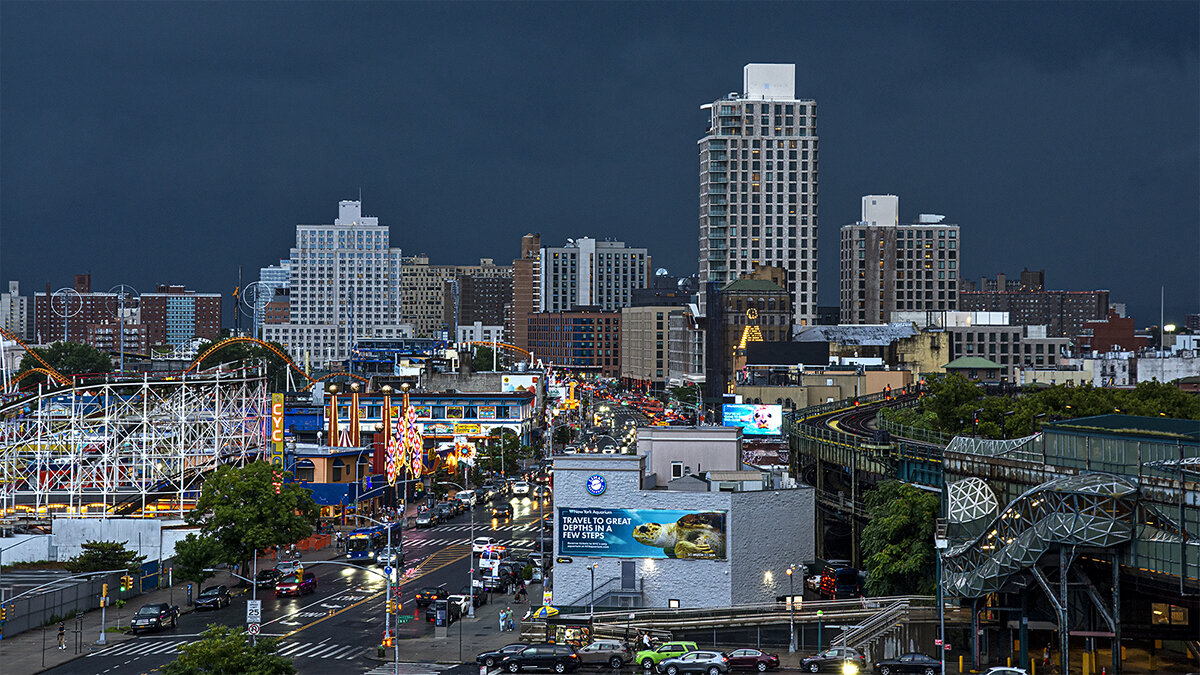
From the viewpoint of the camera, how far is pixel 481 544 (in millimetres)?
104938

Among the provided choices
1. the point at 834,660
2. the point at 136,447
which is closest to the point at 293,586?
the point at 136,447

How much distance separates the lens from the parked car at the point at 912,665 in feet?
211

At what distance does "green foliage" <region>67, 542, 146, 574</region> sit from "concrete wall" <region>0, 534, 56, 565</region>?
1526 centimetres

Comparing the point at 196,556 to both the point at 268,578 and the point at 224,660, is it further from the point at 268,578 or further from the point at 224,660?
the point at 224,660

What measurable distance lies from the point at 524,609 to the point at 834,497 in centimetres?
2941

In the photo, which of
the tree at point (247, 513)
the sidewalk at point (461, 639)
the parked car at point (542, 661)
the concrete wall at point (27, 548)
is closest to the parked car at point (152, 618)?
the tree at point (247, 513)

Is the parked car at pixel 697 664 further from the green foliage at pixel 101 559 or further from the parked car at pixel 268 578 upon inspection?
the green foliage at pixel 101 559

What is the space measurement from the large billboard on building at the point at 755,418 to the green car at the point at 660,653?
8146 centimetres

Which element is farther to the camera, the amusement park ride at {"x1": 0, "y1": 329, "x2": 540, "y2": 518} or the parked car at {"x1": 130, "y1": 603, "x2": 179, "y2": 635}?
the amusement park ride at {"x1": 0, "y1": 329, "x2": 540, "y2": 518}

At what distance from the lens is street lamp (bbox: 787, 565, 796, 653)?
71125 mm

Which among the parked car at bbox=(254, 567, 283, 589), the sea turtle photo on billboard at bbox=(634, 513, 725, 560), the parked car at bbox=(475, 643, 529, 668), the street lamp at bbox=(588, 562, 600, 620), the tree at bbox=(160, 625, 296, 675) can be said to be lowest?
the parked car at bbox=(254, 567, 283, 589)

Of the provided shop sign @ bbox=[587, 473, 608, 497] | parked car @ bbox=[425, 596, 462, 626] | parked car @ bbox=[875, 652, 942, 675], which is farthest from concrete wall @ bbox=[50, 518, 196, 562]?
parked car @ bbox=[875, 652, 942, 675]

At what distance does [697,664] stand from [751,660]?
9.13ft

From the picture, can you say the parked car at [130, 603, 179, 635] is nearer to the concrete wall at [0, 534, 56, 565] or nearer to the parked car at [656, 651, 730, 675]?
the concrete wall at [0, 534, 56, 565]
